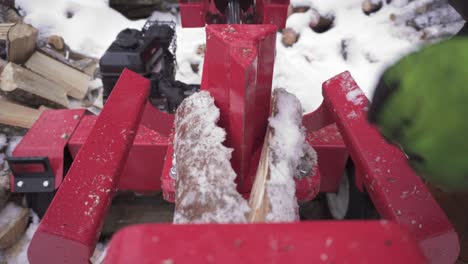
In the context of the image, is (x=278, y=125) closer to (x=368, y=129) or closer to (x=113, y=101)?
(x=368, y=129)

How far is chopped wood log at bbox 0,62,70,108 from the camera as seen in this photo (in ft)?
7.05

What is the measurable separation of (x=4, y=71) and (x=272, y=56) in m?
1.83

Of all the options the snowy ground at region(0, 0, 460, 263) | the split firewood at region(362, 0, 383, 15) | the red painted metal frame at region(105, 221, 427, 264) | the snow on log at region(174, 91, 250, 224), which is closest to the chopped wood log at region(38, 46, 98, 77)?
the snowy ground at region(0, 0, 460, 263)

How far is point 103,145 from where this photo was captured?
1.16 m

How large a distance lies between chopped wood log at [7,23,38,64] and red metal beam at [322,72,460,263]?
2007 millimetres

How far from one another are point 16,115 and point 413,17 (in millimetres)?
2796

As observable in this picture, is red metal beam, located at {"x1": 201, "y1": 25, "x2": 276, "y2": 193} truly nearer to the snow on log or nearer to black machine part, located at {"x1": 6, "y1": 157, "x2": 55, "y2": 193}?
the snow on log

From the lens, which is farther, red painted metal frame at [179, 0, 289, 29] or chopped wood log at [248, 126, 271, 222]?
red painted metal frame at [179, 0, 289, 29]

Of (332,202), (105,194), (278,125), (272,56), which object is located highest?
(272,56)

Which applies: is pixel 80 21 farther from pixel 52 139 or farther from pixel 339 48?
pixel 339 48

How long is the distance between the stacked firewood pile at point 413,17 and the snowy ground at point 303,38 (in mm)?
41

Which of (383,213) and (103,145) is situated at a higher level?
(103,145)

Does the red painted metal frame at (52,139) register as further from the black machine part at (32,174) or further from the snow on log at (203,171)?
the snow on log at (203,171)

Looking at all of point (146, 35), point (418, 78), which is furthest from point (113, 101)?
point (418, 78)
